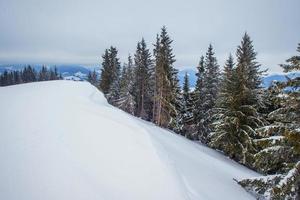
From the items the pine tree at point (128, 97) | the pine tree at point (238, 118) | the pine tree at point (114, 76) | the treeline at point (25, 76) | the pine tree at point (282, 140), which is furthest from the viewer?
the treeline at point (25, 76)

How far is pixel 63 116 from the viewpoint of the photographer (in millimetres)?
10273

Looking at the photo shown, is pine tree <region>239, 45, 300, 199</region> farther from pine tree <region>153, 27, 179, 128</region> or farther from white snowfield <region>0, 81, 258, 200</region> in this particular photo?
pine tree <region>153, 27, 179, 128</region>

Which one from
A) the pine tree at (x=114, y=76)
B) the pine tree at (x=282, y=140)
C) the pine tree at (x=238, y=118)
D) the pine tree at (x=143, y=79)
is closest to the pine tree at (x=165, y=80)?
the pine tree at (x=143, y=79)

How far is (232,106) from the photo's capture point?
2002 cm

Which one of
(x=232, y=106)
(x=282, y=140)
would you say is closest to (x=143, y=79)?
(x=232, y=106)

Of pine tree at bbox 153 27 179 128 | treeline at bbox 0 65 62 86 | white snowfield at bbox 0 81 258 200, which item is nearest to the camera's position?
white snowfield at bbox 0 81 258 200

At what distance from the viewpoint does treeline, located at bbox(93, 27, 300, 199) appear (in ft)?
30.0

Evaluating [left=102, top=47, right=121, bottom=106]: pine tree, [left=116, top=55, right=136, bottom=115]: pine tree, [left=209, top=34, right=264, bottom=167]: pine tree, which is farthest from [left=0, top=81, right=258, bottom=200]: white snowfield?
[left=102, top=47, right=121, bottom=106]: pine tree

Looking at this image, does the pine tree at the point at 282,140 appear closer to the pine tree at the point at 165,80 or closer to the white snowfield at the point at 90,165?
the white snowfield at the point at 90,165

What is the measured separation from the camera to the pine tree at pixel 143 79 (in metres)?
40.7

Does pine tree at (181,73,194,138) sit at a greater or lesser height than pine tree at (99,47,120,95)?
lesser

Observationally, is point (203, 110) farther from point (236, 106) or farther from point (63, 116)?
point (63, 116)

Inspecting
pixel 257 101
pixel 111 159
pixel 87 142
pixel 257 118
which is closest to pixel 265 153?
pixel 111 159

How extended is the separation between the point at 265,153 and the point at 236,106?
11.3m
